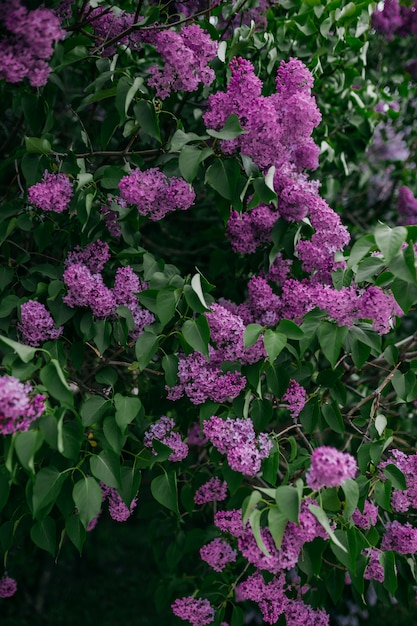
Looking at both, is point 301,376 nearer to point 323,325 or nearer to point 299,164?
point 323,325

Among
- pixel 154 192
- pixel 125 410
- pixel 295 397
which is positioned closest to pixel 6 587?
pixel 125 410

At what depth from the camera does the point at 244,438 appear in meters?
1.92

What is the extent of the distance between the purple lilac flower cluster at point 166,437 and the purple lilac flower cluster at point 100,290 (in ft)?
0.93

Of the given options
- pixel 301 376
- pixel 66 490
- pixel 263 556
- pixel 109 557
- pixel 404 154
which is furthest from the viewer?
pixel 109 557

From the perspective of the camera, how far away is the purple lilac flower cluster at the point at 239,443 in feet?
6.10

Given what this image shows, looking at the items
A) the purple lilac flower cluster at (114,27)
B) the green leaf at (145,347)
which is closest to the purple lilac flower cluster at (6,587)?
the green leaf at (145,347)

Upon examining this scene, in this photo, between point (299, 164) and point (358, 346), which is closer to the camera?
point (358, 346)

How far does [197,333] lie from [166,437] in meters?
0.43

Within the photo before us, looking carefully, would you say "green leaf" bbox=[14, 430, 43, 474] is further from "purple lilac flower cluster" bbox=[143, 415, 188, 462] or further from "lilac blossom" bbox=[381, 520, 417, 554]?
"lilac blossom" bbox=[381, 520, 417, 554]

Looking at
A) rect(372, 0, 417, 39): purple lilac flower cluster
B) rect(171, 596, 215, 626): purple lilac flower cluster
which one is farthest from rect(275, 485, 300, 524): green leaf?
rect(372, 0, 417, 39): purple lilac flower cluster

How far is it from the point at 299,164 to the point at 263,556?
4.20ft

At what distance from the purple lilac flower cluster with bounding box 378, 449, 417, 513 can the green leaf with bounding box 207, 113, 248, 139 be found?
1093 millimetres

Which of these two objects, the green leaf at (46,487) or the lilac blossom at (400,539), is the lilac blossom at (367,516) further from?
the green leaf at (46,487)

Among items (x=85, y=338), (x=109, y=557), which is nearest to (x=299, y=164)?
(x=85, y=338)
